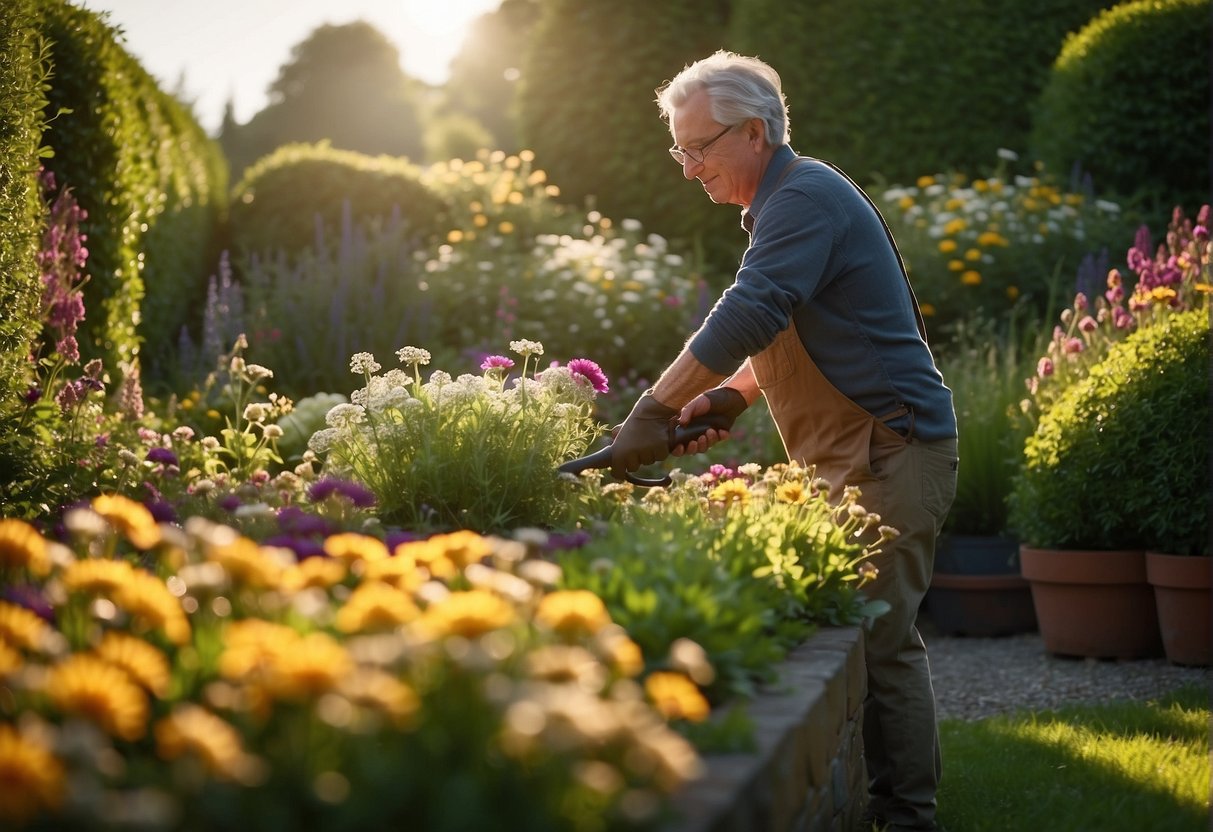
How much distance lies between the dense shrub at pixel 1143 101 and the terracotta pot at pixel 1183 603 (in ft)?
18.5

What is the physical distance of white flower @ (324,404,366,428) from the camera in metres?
3.26

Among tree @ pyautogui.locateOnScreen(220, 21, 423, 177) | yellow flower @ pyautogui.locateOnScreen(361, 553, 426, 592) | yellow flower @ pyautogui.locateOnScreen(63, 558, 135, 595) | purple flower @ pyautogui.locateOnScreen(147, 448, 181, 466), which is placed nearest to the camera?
yellow flower @ pyautogui.locateOnScreen(63, 558, 135, 595)

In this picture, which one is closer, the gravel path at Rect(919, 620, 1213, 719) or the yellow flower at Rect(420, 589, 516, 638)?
the yellow flower at Rect(420, 589, 516, 638)

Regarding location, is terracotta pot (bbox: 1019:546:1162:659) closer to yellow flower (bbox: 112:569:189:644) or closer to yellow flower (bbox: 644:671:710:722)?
yellow flower (bbox: 644:671:710:722)

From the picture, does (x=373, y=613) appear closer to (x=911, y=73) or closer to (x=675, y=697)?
(x=675, y=697)

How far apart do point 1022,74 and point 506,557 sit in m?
10.3

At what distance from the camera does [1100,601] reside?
5.17 m

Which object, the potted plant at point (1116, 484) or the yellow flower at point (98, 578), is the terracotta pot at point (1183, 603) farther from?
the yellow flower at point (98, 578)

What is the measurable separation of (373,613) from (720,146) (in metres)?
2.03

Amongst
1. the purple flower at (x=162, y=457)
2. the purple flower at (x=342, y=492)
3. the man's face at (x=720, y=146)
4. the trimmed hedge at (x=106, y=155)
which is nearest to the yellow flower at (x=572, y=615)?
the purple flower at (x=342, y=492)

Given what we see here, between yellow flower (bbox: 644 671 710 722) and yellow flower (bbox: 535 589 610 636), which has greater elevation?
yellow flower (bbox: 535 589 610 636)

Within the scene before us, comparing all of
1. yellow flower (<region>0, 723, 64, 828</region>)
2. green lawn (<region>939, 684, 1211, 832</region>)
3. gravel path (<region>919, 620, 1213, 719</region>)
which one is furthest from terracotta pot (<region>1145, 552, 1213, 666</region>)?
yellow flower (<region>0, 723, 64, 828</region>)

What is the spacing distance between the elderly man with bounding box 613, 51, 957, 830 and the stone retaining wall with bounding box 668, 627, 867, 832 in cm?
18

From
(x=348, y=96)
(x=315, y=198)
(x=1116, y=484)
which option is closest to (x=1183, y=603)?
(x=1116, y=484)
